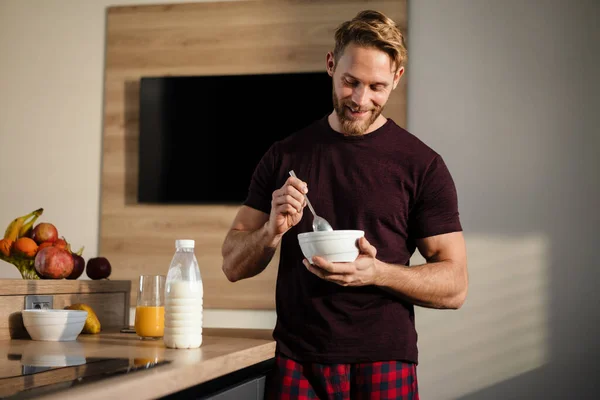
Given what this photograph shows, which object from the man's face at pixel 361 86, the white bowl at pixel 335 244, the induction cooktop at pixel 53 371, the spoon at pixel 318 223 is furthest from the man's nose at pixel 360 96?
the induction cooktop at pixel 53 371

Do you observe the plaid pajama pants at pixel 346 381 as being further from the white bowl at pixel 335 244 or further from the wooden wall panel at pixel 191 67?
the wooden wall panel at pixel 191 67

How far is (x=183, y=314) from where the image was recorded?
144 cm

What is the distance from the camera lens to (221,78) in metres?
3.85

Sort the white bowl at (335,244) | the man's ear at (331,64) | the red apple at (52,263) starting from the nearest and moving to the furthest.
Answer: the white bowl at (335,244) → the man's ear at (331,64) → the red apple at (52,263)

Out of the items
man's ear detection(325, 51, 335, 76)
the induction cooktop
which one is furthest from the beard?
the induction cooktop

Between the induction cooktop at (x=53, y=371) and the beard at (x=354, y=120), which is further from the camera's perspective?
the beard at (x=354, y=120)

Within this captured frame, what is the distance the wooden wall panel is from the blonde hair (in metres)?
1.98

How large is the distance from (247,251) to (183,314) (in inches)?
9.6

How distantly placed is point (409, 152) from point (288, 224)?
1.07 feet

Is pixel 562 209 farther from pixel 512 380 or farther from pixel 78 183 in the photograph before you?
pixel 78 183

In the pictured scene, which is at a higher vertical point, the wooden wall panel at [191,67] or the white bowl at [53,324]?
the wooden wall panel at [191,67]

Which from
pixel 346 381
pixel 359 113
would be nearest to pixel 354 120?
pixel 359 113

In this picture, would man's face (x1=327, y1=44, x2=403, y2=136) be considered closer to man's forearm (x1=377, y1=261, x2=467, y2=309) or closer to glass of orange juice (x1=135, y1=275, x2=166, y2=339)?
man's forearm (x1=377, y1=261, x2=467, y2=309)

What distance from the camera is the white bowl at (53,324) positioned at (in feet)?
5.59
